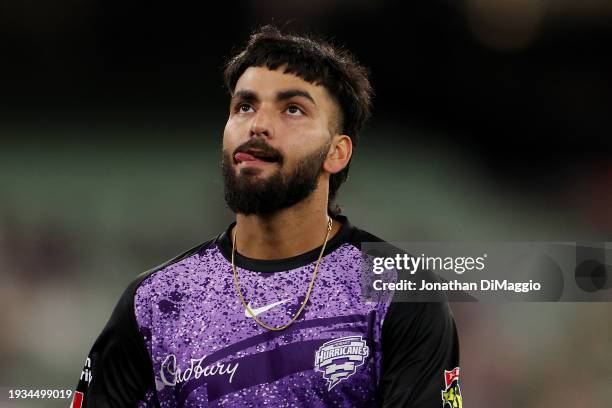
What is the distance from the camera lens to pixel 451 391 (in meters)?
2.24

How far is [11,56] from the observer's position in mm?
5375

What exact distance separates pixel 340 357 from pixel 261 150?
641mm

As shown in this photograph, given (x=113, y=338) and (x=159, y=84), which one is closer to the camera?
(x=113, y=338)

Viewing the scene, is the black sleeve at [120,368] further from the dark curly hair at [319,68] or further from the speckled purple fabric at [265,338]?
the dark curly hair at [319,68]

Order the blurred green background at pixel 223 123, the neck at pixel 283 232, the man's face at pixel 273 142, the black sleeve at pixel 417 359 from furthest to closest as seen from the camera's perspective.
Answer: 1. the blurred green background at pixel 223 123
2. the neck at pixel 283 232
3. the man's face at pixel 273 142
4. the black sleeve at pixel 417 359

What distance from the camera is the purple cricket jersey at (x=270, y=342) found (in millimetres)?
2193

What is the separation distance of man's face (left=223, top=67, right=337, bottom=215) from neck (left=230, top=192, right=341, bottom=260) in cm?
5

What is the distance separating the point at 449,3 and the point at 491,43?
0.41 meters

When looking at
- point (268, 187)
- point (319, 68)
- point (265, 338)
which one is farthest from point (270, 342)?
point (319, 68)

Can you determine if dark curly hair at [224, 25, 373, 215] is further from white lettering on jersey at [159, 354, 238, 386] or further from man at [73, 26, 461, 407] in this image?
white lettering on jersey at [159, 354, 238, 386]

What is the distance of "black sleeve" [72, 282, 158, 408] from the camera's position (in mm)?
2352

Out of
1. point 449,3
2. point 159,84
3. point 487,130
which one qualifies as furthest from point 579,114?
point 159,84

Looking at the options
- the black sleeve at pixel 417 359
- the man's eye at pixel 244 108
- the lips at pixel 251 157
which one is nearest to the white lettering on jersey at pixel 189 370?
the black sleeve at pixel 417 359

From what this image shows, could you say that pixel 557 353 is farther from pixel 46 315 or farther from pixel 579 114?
pixel 46 315
